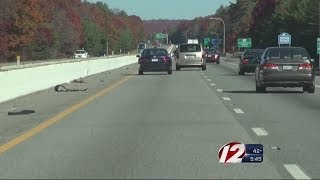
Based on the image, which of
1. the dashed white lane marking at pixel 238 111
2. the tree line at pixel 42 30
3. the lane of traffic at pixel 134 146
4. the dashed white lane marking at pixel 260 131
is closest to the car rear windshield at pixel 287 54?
the lane of traffic at pixel 134 146

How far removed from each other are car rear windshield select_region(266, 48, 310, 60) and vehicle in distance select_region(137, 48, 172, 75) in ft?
64.1

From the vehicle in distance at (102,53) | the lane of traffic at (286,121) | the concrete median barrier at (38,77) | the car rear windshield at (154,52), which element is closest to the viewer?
the lane of traffic at (286,121)

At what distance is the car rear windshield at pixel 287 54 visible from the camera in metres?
25.9

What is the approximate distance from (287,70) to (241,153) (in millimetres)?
17422

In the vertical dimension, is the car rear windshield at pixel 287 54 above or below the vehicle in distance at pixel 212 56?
above

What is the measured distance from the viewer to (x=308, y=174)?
9156mm

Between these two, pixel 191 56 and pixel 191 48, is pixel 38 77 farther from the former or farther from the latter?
pixel 191 56

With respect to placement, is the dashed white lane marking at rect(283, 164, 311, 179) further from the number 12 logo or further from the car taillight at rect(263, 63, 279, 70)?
the car taillight at rect(263, 63, 279, 70)

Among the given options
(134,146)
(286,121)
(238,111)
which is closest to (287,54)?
(238,111)

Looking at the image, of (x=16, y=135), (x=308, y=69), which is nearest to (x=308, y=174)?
(x=16, y=135)

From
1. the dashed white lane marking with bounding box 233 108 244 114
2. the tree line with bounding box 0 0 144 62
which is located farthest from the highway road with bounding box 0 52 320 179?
the tree line with bounding box 0 0 144 62

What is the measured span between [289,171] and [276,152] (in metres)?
1.69

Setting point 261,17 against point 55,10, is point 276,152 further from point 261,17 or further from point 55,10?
point 55,10

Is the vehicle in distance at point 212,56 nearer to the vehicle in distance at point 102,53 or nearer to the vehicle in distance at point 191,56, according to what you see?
the vehicle in distance at point 191,56
